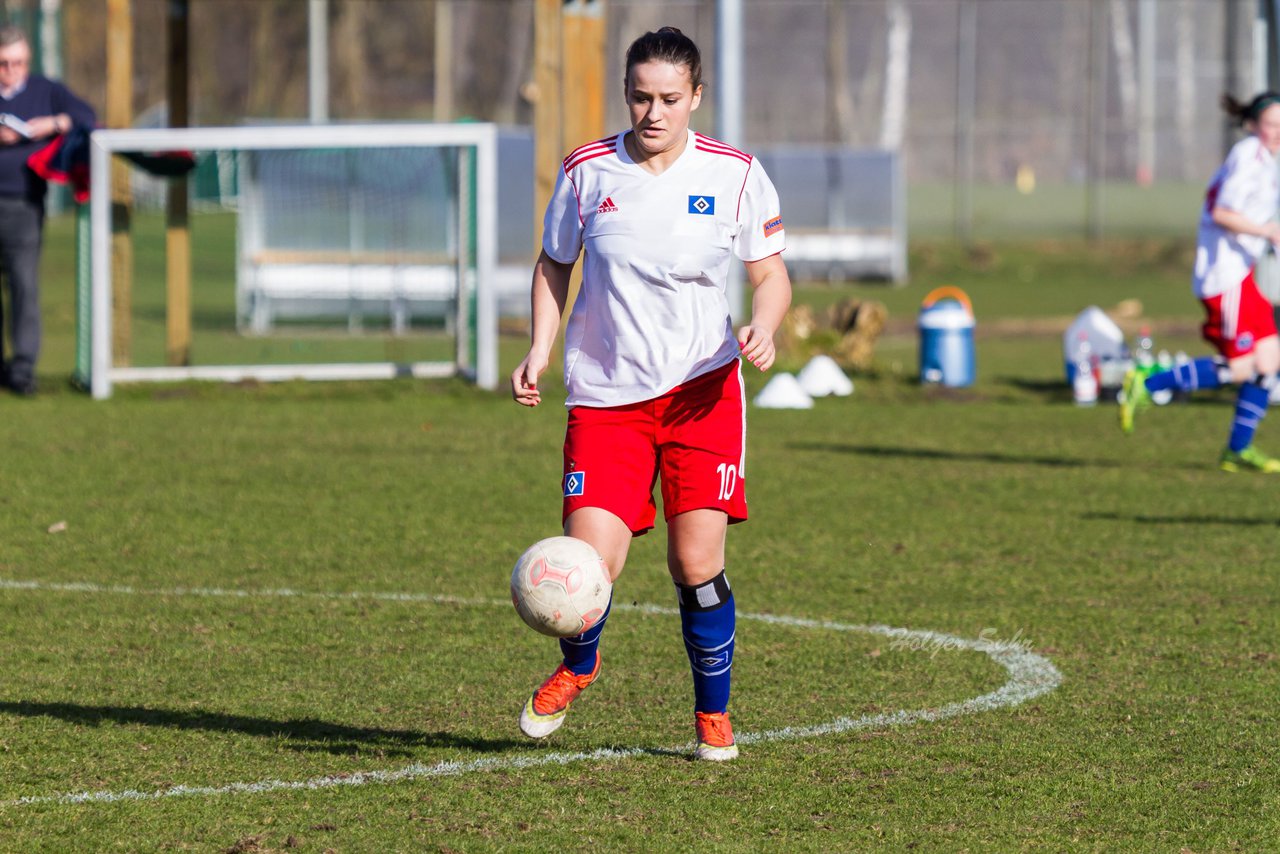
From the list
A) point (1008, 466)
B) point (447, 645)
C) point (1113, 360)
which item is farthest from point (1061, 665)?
point (1113, 360)

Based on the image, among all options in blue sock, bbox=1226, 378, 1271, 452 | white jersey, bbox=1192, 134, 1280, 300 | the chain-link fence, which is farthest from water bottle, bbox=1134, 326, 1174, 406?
the chain-link fence

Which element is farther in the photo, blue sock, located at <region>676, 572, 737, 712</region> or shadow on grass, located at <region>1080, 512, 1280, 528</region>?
shadow on grass, located at <region>1080, 512, 1280, 528</region>

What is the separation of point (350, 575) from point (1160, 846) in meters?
3.98

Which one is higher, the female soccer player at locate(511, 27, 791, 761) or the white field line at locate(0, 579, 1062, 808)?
the female soccer player at locate(511, 27, 791, 761)

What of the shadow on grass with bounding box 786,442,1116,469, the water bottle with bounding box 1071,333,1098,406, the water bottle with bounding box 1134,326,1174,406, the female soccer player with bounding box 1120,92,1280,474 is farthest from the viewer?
the water bottle with bounding box 1071,333,1098,406

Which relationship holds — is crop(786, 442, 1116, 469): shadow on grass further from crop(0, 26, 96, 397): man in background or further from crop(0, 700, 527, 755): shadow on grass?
crop(0, 700, 527, 755): shadow on grass

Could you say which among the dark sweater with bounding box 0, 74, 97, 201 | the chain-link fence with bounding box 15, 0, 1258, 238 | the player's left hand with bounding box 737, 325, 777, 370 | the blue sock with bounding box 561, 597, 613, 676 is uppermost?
the chain-link fence with bounding box 15, 0, 1258, 238

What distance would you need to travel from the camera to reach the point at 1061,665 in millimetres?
5949

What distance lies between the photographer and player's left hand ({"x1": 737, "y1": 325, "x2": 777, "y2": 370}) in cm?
446

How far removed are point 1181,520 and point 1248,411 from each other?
5.83 ft

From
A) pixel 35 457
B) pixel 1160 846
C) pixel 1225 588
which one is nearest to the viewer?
pixel 1160 846

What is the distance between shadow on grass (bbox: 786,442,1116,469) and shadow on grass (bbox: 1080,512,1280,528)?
1.65m

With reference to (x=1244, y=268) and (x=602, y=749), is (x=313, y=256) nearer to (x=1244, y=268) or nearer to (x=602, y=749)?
(x=1244, y=268)

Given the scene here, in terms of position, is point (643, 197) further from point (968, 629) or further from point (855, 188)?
point (855, 188)
